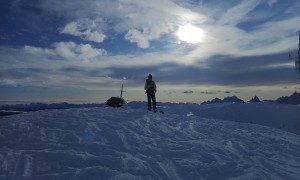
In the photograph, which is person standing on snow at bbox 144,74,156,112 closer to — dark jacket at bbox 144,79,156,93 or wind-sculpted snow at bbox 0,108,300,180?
dark jacket at bbox 144,79,156,93

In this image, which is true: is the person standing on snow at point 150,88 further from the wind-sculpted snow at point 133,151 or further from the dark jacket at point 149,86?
the wind-sculpted snow at point 133,151

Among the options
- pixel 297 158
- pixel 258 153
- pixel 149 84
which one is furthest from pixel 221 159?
pixel 149 84

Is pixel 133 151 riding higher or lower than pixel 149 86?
lower

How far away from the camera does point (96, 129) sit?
1471cm

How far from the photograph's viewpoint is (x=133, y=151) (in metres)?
12.1

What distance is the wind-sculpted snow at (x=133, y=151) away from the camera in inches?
390

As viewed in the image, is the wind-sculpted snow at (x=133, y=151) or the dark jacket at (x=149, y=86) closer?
the wind-sculpted snow at (x=133, y=151)

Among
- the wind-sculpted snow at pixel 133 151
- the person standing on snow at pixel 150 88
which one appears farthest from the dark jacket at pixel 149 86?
the wind-sculpted snow at pixel 133 151

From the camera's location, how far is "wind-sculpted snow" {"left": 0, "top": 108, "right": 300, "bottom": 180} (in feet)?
32.5

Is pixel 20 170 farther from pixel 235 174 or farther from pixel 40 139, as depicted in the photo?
pixel 235 174

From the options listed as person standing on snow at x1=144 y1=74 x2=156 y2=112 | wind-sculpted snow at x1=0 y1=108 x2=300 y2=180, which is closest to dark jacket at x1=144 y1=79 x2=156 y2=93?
person standing on snow at x1=144 y1=74 x2=156 y2=112

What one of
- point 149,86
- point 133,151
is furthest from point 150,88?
point 133,151

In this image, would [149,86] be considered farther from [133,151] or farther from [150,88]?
[133,151]

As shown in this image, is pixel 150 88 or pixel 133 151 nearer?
pixel 133 151
